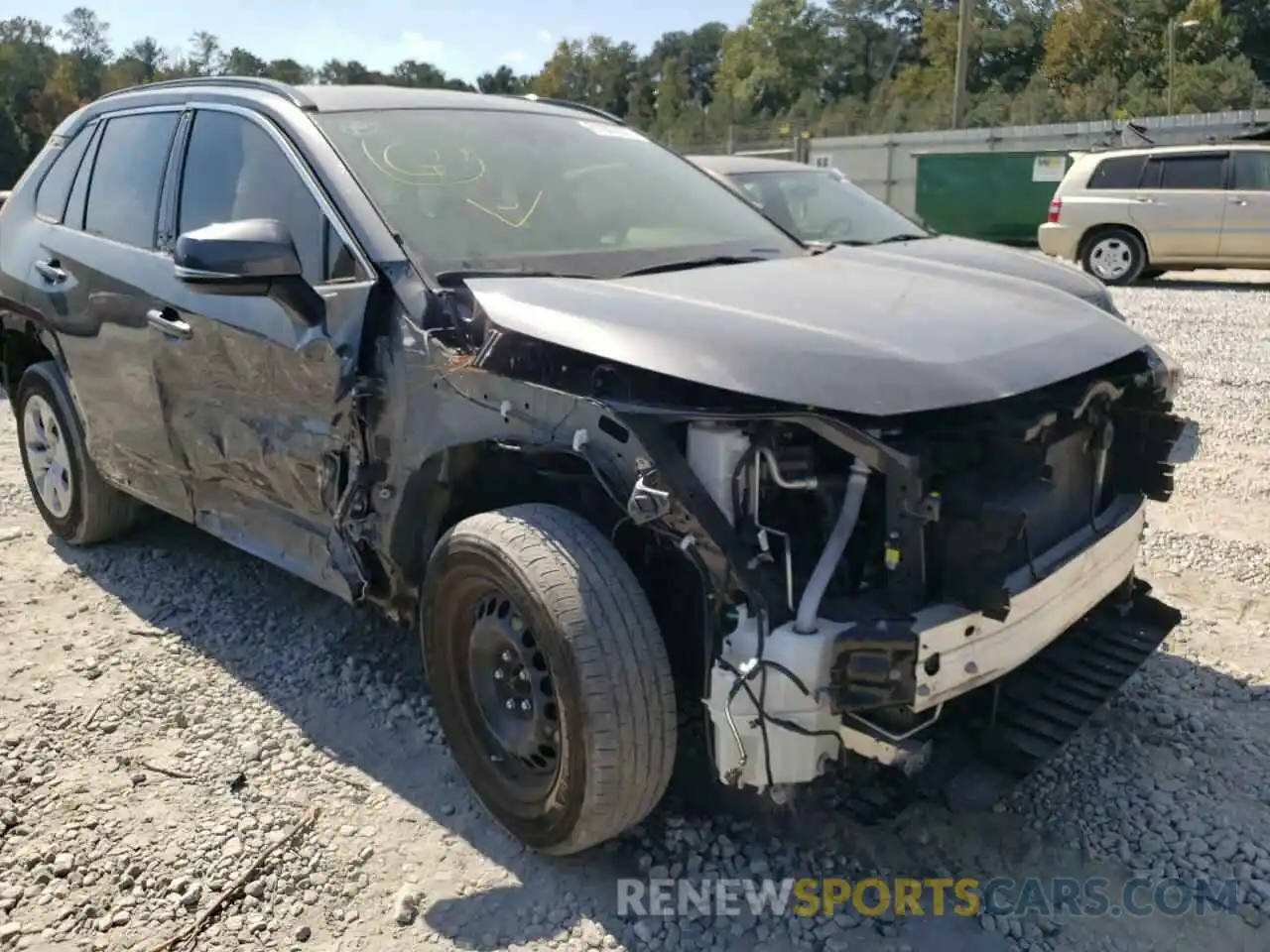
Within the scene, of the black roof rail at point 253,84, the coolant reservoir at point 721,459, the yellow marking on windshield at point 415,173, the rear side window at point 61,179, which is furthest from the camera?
the rear side window at point 61,179

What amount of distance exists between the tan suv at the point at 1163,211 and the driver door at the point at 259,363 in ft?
42.3

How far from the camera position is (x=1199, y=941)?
8.39 feet

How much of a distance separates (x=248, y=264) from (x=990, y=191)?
19939 mm

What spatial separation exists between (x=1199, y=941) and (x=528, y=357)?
2059 millimetres

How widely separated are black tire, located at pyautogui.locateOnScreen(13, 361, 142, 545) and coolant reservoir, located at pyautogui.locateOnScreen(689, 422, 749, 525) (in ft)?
10.6

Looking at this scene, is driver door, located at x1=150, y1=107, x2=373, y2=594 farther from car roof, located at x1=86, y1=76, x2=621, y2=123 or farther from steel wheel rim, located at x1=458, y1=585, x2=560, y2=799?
steel wheel rim, located at x1=458, y1=585, x2=560, y2=799

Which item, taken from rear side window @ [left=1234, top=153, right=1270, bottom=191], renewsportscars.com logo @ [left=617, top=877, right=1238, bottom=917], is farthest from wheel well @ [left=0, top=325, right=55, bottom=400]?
rear side window @ [left=1234, top=153, right=1270, bottom=191]

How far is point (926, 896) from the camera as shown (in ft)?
8.90

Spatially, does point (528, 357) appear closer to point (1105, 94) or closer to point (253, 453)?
point (253, 453)

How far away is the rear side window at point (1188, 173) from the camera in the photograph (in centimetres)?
1369

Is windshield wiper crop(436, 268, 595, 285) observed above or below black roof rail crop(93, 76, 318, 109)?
below

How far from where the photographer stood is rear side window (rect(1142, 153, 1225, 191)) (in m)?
13.7

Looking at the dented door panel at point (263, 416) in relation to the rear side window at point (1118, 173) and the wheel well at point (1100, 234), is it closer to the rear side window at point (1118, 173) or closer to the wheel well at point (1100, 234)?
the wheel well at point (1100, 234)

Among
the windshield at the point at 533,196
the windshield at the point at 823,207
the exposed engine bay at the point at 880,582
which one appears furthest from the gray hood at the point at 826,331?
the windshield at the point at 823,207
